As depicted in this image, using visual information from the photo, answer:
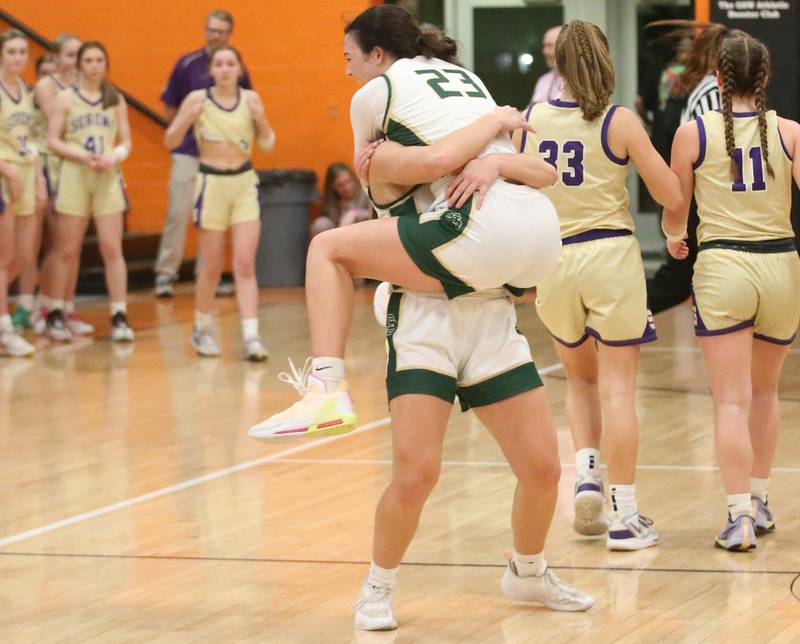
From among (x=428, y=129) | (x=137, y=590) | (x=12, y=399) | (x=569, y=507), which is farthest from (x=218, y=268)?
(x=428, y=129)

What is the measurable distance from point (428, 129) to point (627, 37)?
35.7ft

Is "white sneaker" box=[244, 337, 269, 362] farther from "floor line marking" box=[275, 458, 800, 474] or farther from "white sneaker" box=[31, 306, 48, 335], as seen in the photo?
"floor line marking" box=[275, 458, 800, 474]

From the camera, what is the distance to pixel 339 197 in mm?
13414

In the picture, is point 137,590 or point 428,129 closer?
point 428,129

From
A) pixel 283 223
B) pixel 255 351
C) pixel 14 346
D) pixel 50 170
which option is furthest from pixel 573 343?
pixel 283 223

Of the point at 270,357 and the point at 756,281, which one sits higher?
the point at 756,281

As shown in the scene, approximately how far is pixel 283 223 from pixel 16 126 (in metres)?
4.22

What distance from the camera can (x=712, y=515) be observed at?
5336 mm

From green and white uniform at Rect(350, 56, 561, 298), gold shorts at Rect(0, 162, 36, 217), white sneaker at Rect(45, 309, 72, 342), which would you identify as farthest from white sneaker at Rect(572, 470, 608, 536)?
white sneaker at Rect(45, 309, 72, 342)

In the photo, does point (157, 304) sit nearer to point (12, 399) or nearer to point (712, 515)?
point (12, 399)

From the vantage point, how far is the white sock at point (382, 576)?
4082 millimetres

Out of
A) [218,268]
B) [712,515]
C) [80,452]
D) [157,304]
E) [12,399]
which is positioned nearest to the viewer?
[712,515]

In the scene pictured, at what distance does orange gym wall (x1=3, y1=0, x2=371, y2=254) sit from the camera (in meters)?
13.9

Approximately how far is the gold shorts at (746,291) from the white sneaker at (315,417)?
5.21ft
